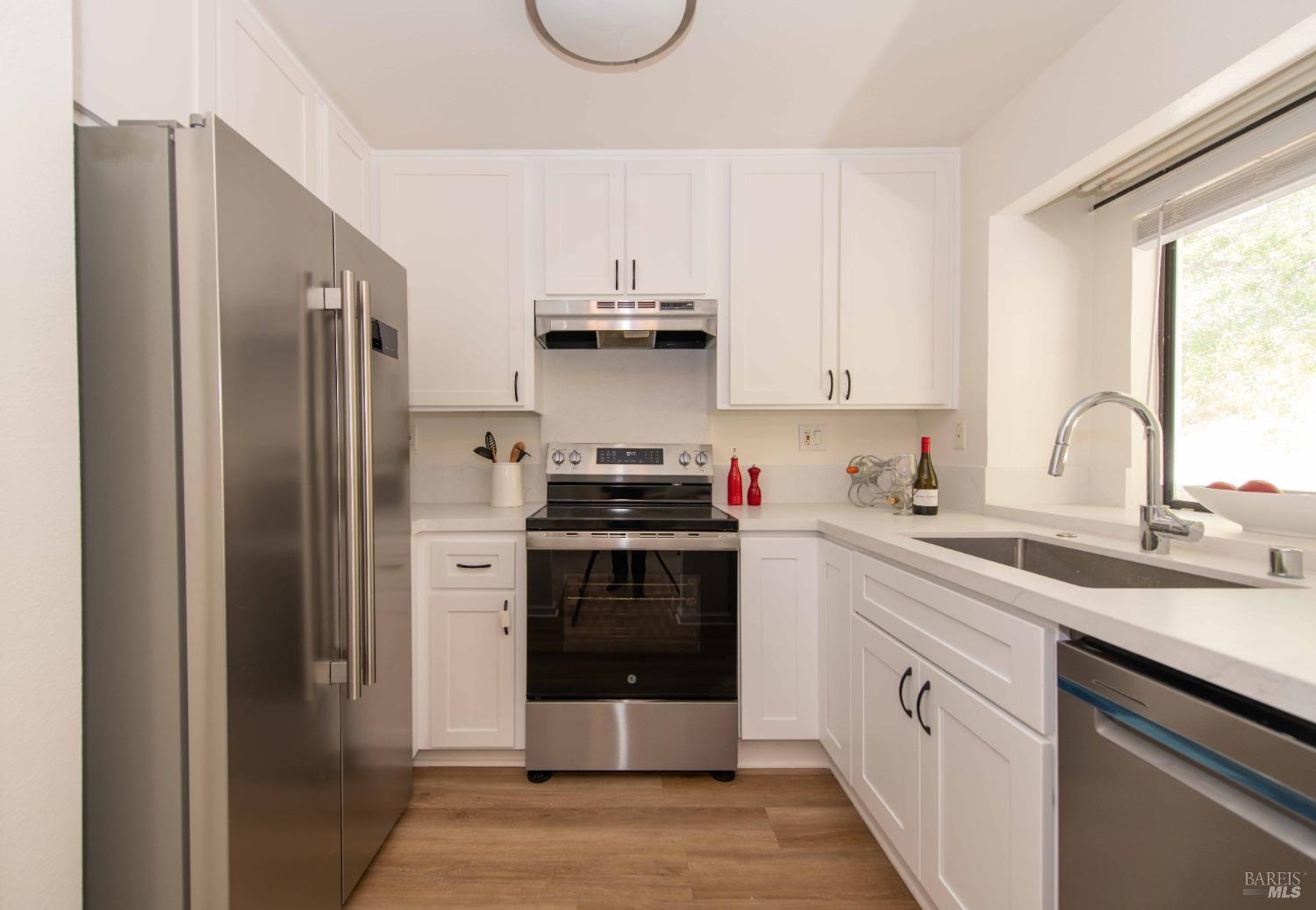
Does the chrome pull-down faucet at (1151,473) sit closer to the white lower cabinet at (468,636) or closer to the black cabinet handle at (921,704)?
the black cabinet handle at (921,704)

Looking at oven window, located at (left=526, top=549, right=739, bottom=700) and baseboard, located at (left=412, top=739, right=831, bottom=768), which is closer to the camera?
oven window, located at (left=526, top=549, right=739, bottom=700)

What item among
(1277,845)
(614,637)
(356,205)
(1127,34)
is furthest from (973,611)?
(356,205)

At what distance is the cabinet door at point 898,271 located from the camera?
2.33 metres

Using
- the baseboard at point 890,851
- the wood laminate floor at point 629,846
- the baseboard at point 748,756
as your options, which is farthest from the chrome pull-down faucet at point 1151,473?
the baseboard at point 748,756

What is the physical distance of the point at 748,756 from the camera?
212cm

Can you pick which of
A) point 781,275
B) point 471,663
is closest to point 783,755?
point 471,663

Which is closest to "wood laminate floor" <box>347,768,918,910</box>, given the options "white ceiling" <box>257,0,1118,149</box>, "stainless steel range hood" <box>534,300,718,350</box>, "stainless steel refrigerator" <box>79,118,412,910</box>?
"stainless steel refrigerator" <box>79,118,412,910</box>

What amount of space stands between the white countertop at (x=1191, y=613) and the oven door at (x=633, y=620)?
65 cm

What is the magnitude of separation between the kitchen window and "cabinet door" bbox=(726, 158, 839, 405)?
41.9 inches

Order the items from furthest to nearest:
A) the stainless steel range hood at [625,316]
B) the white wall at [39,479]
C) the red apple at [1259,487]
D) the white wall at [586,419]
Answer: the white wall at [586,419] < the stainless steel range hood at [625,316] < the red apple at [1259,487] < the white wall at [39,479]

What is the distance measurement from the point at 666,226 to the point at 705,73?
1.89 ft

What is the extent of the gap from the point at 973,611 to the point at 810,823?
41.2 inches

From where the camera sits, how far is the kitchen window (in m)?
1.47
